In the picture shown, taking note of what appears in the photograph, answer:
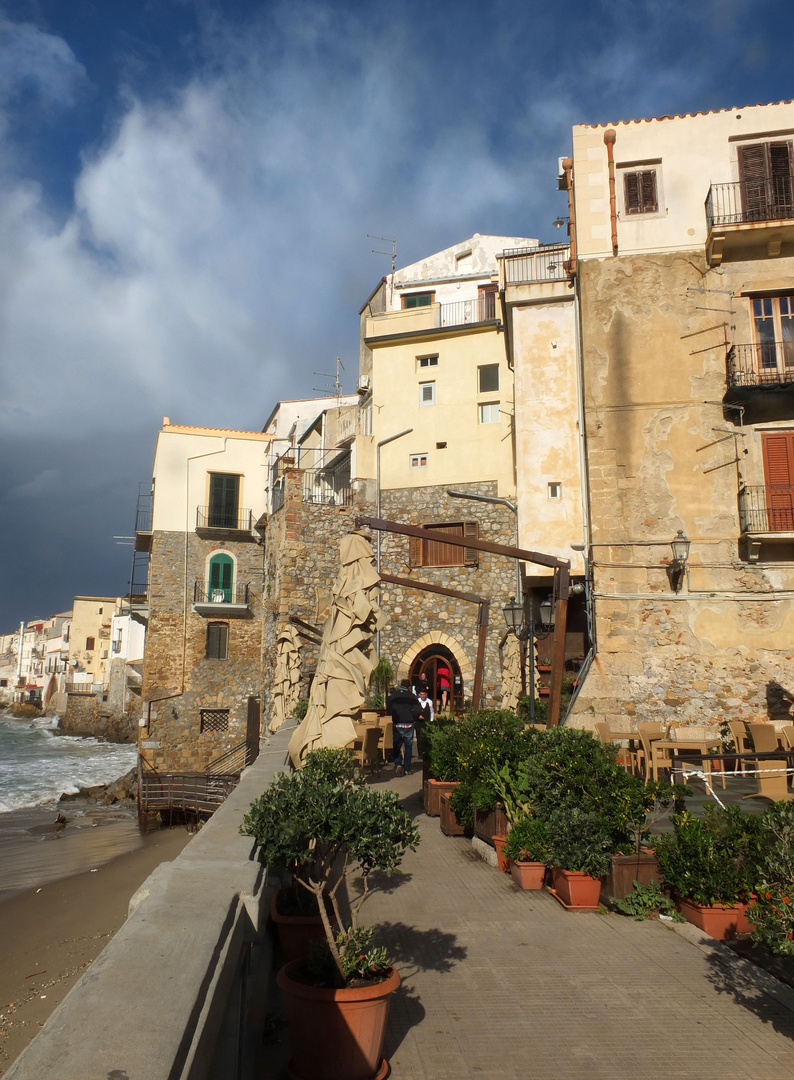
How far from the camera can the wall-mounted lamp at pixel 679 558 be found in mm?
14383

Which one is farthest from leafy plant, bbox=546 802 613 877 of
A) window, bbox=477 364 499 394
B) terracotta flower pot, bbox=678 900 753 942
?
window, bbox=477 364 499 394

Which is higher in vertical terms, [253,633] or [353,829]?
[253,633]

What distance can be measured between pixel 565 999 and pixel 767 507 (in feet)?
41.3

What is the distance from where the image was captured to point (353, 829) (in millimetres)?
3754

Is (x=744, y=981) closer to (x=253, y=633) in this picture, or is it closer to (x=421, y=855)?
(x=421, y=855)

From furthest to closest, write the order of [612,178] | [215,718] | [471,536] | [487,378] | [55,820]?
[215,718] < [487,378] < [471,536] < [55,820] < [612,178]

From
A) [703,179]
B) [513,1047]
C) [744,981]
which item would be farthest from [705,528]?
[513,1047]

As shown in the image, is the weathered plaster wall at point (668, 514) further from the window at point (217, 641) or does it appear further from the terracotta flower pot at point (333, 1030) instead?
the window at point (217, 641)

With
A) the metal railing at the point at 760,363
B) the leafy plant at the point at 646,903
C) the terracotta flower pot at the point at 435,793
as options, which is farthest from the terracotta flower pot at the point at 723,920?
the metal railing at the point at 760,363

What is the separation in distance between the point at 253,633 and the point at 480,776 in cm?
2373

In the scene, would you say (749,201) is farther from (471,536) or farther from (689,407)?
(471,536)

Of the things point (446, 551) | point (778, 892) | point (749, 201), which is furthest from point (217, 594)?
point (778, 892)

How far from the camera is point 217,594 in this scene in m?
29.7

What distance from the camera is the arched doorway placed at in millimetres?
22047
